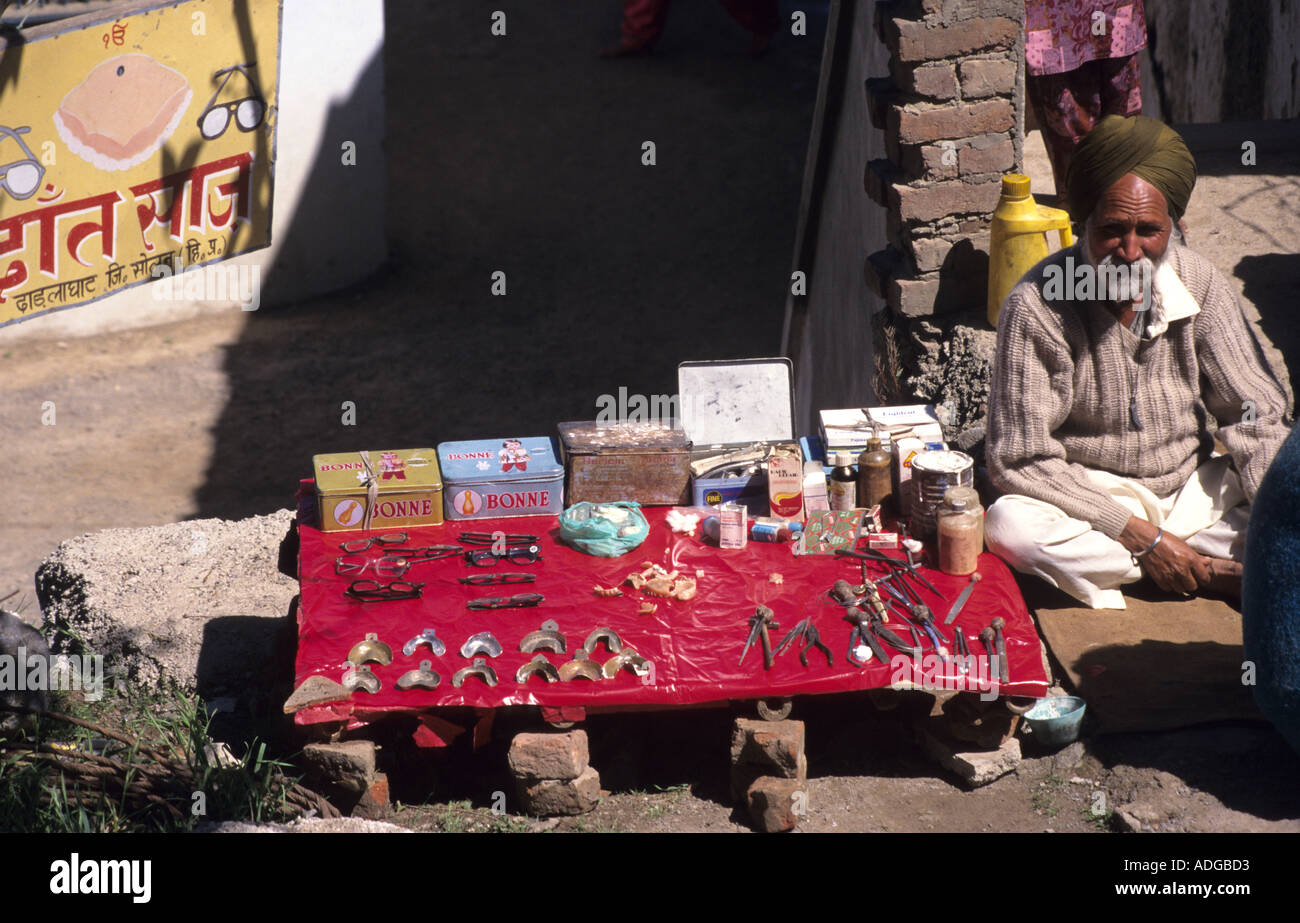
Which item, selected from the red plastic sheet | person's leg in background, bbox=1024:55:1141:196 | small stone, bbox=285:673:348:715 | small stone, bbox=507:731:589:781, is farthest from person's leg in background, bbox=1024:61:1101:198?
small stone, bbox=285:673:348:715

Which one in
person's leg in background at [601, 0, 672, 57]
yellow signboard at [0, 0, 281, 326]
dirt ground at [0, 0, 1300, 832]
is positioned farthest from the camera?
person's leg in background at [601, 0, 672, 57]

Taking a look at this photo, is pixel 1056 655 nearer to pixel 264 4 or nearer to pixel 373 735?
pixel 373 735

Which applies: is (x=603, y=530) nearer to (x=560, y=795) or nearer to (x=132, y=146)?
(x=560, y=795)

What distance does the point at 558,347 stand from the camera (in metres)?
9.27

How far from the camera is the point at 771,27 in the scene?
12.9 meters

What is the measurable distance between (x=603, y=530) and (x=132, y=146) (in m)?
5.67

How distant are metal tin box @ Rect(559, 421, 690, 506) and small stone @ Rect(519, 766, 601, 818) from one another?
3.75 feet

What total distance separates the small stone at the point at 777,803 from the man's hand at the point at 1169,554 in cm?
135

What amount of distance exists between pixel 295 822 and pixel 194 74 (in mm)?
Answer: 6448

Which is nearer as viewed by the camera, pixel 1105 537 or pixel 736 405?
pixel 1105 537

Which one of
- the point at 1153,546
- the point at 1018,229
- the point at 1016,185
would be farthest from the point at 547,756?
the point at 1016,185

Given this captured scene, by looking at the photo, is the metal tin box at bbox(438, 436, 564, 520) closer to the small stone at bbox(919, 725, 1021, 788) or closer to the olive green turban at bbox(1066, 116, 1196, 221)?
the small stone at bbox(919, 725, 1021, 788)

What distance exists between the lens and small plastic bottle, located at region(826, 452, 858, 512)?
4610 millimetres
